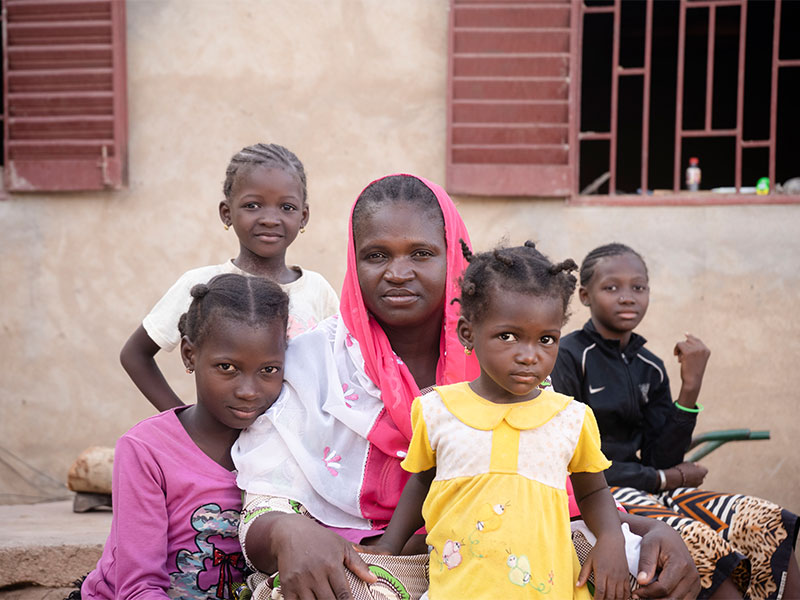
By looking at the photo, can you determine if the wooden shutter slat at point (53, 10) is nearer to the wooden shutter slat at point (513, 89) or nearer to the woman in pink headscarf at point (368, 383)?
the wooden shutter slat at point (513, 89)

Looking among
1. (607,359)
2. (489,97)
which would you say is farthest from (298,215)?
(489,97)

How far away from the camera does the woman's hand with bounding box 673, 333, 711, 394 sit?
3441 mm

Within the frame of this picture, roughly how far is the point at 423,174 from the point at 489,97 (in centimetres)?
60

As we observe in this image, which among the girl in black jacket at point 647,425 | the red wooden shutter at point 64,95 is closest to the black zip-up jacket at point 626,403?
the girl in black jacket at point 647,425

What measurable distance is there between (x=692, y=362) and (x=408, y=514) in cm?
167

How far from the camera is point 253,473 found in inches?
93.6

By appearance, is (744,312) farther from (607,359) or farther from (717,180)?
(717,180)

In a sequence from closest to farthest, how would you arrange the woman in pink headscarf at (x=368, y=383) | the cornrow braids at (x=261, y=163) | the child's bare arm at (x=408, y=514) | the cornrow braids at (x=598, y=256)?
1. the child's bare arm at (x=408, y=514)
2. the woman in pink headscarf at (x=368, y=383)
3. the cornrow braids at (x=261, y=163)
4. the cornrow braids at (x=598, y=256)

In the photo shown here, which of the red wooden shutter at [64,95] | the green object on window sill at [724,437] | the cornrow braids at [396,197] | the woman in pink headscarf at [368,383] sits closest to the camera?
the woman in pink headscarf at [368,383]

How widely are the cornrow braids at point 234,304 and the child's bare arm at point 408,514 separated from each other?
1.95 feet

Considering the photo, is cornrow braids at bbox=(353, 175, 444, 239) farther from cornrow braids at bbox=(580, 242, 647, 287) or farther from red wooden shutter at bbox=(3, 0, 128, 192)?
red wooden shutter at bbox=(3, 0, 128, 192)

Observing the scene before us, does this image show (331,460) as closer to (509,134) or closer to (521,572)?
(521,572)

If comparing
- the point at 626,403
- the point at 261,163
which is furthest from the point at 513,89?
the point at 626,403

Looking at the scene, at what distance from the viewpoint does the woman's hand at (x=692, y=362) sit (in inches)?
135
